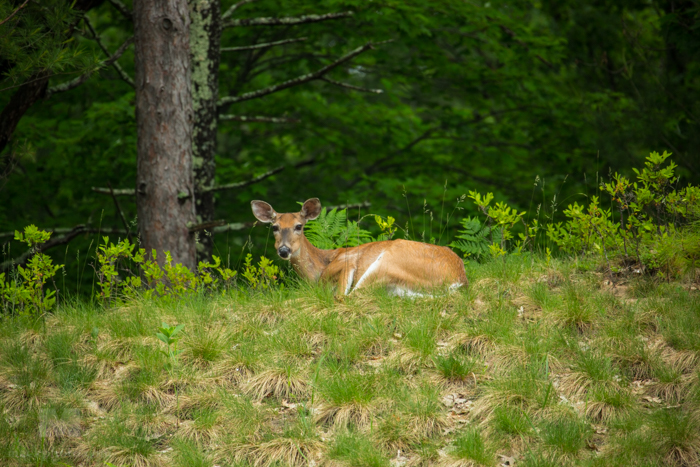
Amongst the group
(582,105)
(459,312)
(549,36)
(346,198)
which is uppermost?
(549,36)

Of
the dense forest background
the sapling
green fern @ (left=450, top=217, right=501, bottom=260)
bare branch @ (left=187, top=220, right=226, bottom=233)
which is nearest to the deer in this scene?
bare branch @ (left=187, top=220, right=226, bottom=233)

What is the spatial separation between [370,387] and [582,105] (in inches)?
333

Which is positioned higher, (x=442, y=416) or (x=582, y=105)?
(x=582, y=105)

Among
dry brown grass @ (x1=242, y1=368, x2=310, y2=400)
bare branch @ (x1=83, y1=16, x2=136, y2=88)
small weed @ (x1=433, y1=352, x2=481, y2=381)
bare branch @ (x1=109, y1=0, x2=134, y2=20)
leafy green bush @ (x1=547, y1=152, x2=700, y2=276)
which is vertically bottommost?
dry brown grass @ (x1=242, y1=368, x2=310, y2=400)

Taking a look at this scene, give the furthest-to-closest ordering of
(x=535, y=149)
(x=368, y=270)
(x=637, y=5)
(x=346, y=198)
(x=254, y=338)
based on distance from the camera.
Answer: (x=535, y=149) → (x=637, y=5) → (x=346, y=198) → (x=368, y=270) → (x=254, y=338)

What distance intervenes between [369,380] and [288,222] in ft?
8.41

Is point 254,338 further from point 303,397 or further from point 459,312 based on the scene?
point 459,312

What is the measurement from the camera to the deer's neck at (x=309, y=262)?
21.6 ft

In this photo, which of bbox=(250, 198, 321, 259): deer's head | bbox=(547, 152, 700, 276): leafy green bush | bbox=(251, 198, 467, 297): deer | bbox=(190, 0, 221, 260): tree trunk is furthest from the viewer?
bbox=(190, 0, 221, 260): tree trunk

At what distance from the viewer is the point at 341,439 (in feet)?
13.1

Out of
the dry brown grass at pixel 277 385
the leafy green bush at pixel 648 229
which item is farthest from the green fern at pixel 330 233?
the dry brown grass at pixel 277 385

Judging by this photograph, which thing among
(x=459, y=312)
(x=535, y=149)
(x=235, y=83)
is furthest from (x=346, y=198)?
(x=459, y=312)

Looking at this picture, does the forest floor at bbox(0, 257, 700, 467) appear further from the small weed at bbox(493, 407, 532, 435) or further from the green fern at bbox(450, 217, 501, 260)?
the green fern at bbox(450, 217, 501, 260)

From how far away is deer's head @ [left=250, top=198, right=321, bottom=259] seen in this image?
6383 millimetres
